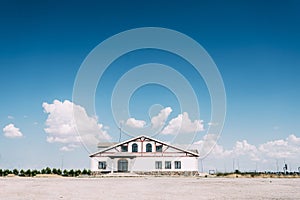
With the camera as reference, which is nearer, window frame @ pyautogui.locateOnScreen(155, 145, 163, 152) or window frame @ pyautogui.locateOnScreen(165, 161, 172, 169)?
window frame @ pyautogui.locateOnScreen(165, 161, 172, 169)

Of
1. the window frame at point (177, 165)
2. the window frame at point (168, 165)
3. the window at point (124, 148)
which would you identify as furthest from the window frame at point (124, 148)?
the window frame at point (177, 165)

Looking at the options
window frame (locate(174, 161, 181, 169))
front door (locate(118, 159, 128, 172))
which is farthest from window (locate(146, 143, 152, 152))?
window frame (locate(174, 161, 181, 169))

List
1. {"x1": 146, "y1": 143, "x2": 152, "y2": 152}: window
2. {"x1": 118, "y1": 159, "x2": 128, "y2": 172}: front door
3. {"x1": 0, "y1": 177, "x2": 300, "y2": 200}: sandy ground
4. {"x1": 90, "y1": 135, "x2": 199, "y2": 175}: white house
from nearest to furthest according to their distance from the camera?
{"x1": 0, "y1": 177, "x2": 300, "y2": 200}: sandy ground
{"x1": 90, "y1": 135, "x2": 199, "y2": 175}: white house
{"x1": 118, "y1": 159, "x2": 128, "y2": 172}: front door
{"x1": 146, "y1": 143, "x2": 152, "y2": 152}: window

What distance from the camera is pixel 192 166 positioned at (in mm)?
47469

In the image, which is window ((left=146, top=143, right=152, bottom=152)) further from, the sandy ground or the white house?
the sandy ground

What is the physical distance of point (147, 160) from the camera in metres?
47.8

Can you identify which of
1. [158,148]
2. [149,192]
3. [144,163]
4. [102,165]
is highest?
[158,148]

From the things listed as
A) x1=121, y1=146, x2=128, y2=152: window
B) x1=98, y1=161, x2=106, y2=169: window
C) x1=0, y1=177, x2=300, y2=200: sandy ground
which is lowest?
x1=0, y1=177, x2=300, y2=200: sandy ground

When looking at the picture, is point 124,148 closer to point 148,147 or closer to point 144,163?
point 148,147

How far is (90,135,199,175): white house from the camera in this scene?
1865 inches

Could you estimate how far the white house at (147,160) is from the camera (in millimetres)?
47375

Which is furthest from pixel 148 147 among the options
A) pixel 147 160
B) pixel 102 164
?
pixel 102 164

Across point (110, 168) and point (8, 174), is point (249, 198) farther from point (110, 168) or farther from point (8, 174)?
point (8, 174)

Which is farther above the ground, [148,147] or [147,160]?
[148,147]
